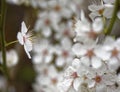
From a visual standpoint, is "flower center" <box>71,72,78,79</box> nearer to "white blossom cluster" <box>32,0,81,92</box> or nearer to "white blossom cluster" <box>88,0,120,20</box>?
"white blossom cluster" <box>88,0,120,20</box>

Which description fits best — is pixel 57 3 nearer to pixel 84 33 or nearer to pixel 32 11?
pixel 32 11

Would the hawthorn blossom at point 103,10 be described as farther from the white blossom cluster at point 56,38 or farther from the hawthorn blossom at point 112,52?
the white blossom cluster at point 56,38

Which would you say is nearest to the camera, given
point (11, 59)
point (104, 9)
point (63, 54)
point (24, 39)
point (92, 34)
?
point (92, 34)

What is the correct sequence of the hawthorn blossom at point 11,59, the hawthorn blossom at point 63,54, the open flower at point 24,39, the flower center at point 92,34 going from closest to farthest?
the flower center at point 92,34, the open flower at point 24,39, the hawthorn blossom at point 11,59, the hawthorn blossom at point 63,54

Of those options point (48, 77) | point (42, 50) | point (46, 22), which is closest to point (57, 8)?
point (46, 22)

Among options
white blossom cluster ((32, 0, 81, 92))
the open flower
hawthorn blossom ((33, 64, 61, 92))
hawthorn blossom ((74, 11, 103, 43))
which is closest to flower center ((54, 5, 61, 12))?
white blossom cluster ((32, 0, 81, 92))

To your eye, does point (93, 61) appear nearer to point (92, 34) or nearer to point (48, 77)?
point (92, 34)

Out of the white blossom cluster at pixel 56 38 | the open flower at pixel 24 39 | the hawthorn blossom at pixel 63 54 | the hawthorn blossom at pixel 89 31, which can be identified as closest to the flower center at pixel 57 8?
the white blossom cluster at pixel 56 38

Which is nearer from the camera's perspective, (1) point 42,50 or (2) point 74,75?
(2) point 74,75

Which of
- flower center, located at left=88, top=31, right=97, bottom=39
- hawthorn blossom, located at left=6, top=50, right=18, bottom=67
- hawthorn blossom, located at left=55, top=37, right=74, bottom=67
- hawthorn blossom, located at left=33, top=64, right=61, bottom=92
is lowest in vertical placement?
hawthorn blossom, located at left=33, top=64, right=61, bottom=92
